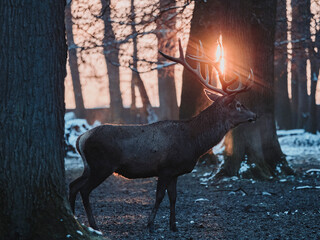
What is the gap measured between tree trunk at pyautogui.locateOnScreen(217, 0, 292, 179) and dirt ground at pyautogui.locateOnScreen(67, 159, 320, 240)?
479 millimetres

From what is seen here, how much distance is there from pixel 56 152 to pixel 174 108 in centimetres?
1849

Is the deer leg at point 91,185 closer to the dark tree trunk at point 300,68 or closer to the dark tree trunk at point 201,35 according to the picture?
the dark tree trunk at point 201,35

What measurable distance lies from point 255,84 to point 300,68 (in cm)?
1240

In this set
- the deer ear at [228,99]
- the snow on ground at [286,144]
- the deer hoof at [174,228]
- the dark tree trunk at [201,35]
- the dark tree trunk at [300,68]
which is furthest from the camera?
the snow on ground at [286,144]

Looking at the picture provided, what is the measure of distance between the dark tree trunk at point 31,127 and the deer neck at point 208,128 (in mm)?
2551

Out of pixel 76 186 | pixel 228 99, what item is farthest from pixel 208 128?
pixel 76 186

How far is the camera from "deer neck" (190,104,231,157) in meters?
6.75

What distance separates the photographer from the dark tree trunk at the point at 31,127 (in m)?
4.43

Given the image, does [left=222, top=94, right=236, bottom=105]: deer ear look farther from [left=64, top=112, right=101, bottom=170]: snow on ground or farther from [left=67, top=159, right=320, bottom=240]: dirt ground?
[left=64, top=112, right=101, bottom=170]: snow on ground

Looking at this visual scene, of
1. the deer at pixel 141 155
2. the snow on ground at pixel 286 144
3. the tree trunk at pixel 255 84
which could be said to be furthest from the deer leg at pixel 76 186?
the snow on ground at pixel 286 144

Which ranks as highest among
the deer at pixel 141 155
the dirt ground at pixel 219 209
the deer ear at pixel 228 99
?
the deer ear at pixel 228 99

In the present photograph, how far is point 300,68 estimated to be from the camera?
21.7m

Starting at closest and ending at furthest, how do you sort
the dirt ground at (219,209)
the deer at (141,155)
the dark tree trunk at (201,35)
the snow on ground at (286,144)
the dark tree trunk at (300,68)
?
the dirt ground at (219,209), the deer at (141,155), the dark tree trunk at (201,35), the dark tree trunk at (300,68), the snow on ground at (286,144)

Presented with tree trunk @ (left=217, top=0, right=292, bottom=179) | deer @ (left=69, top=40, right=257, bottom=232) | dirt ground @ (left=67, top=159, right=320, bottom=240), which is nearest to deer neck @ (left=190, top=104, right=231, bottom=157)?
deer @ (left=69, top=40, right=257, bottom=232)
